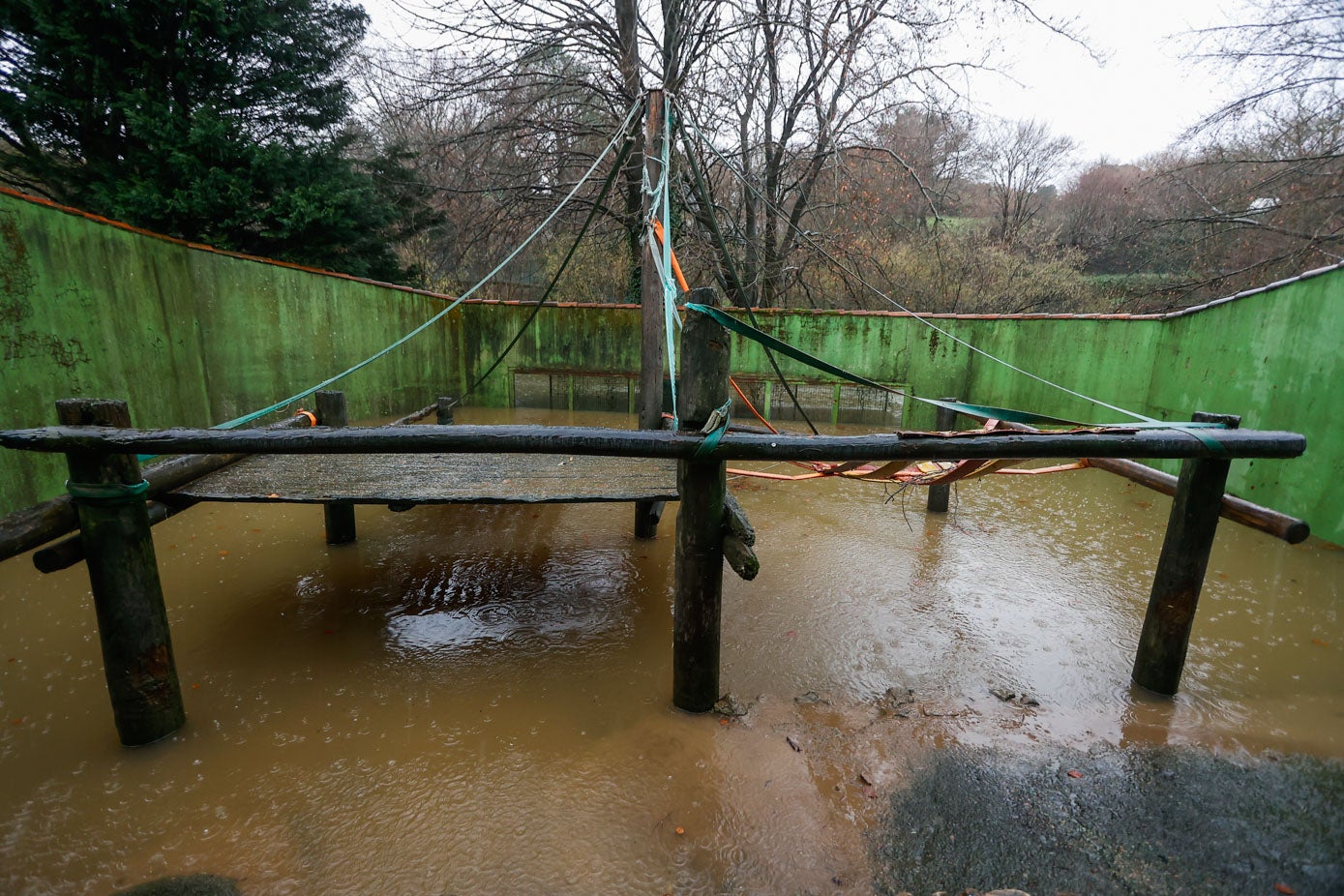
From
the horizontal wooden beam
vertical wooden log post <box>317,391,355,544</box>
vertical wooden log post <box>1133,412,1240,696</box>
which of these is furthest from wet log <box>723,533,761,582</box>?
vertical wooden log post <box>317,391,355,544</box>

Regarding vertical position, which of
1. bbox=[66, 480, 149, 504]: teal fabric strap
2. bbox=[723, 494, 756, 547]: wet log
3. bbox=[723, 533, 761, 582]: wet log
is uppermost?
bbox=[66, 480, 149, 504]: teal fabric strap

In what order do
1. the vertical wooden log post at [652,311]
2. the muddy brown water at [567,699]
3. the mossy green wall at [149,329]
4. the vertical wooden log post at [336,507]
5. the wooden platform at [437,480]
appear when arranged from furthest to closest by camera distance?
1. the vertical wooden log post at [652,311]
2. the vertical wooden log post at [336,507]
3. the mossy green wall at [149,329]
4. the wooden platform at [437,480]
5. the muddy brown water at [567,699]

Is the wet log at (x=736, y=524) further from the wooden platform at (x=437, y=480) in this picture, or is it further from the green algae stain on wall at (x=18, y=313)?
the green algae stain on wall at (x=18, y=313)

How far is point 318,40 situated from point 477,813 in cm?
1022

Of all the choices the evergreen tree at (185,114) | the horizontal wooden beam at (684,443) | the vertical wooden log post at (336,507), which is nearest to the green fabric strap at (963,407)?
the horizontal wooden beam at (684,443)

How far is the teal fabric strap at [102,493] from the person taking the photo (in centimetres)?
198

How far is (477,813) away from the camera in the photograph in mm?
1982

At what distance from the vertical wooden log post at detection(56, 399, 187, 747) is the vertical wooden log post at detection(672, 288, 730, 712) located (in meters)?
1.80

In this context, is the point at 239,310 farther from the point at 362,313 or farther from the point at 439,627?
the point at 439,627

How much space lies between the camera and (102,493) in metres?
1.99

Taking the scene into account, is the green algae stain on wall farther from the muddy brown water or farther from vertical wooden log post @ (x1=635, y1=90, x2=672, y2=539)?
vertical wooden log post @ (x1=635, y1=90, x2=672, y2=539)

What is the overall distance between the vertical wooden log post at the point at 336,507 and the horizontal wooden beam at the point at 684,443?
71.5 inches

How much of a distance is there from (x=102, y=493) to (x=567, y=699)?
5.97 feet

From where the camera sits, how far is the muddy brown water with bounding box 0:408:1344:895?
1850mm
